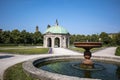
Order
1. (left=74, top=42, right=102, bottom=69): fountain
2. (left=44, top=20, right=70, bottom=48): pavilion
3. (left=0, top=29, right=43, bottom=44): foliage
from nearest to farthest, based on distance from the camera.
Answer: (left=74, top=42, right=102, bottom=69): fountain
(left=44, top=20, right=70, bottom=48): pavilion
(left=0, top=29, right=43, bottom=44): foliage

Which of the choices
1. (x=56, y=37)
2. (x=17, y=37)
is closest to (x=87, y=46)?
(x=56, y=37)

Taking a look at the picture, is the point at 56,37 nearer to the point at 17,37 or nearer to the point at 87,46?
the point at 17,37

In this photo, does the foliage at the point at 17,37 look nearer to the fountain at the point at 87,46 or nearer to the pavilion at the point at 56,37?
the pavilion at the point at 56,37

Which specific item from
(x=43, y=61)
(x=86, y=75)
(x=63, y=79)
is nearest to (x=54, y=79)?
(x=63, y=79)

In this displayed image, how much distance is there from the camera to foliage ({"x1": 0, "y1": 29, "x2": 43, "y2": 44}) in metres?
61.4

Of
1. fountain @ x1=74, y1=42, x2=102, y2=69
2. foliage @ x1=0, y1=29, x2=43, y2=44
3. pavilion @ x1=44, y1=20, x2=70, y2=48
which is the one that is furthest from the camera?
foliage @ x1=0, y1=29, x2=43, y2=44

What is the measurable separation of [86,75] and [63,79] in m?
3.79

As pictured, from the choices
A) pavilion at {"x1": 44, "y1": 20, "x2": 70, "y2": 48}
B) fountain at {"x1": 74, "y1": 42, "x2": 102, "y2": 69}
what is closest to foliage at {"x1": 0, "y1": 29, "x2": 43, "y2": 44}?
pavilion at {"x1": 44, "y1": 20, "x2": 70, "y2": 48}

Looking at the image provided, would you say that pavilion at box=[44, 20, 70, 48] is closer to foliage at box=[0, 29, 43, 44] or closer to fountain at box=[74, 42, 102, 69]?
foliage at box=[0, 29, 43, 44]

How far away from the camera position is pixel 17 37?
6544cm

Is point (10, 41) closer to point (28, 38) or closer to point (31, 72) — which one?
point (28, 38)

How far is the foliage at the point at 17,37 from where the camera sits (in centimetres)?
6138

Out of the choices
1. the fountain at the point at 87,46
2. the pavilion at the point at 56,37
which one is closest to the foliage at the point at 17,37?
the pavilion at the point at 56,37

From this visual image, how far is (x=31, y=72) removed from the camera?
8297mm
